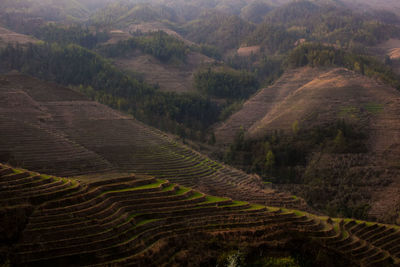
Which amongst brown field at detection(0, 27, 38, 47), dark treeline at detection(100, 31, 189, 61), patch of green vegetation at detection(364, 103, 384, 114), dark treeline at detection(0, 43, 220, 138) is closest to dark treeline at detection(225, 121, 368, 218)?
patch of green vegetation at detection(364, 103, 384, 114)

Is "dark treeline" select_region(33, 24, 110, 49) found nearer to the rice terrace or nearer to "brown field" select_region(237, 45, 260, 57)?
the rice terrace

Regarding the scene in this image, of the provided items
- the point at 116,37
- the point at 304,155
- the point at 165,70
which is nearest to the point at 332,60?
the point at 304,155

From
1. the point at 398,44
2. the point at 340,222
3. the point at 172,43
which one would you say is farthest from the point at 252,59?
the point at 340,222

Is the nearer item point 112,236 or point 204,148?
point 112,236

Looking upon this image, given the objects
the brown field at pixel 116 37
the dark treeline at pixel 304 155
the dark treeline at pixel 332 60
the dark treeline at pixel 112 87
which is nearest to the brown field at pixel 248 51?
the brown field at pixel 116 37

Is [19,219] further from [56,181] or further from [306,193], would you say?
[306,193]
